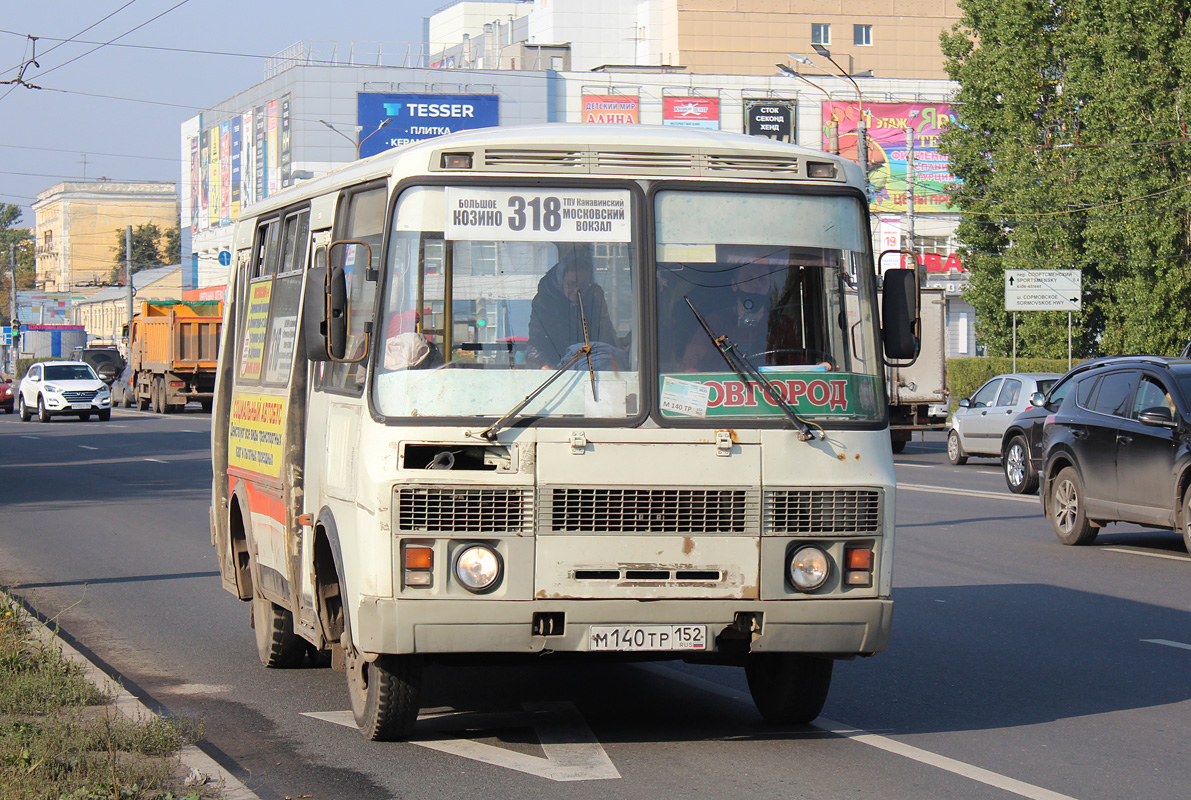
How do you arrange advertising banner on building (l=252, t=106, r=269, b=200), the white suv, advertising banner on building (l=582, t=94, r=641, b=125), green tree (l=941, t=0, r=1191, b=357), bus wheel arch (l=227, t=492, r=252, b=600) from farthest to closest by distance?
1. advertising banner on building (l=252, t=106, r=269, b=200)
2. advertising banner on building (l=582, t=94, r=641, b=125)
3. the white suv
4. green tree (l=941, t=0, r=1191, b=357)
5. bus wheel arch (l=227, t=492, r=252, b=600)

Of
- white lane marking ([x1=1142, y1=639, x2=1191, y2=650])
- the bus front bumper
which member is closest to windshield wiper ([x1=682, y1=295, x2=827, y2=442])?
the bus front bumper

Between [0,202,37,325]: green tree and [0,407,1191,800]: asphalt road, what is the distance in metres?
147

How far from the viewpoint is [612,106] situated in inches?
3351

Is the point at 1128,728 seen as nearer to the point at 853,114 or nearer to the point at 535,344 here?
the point at 535,344

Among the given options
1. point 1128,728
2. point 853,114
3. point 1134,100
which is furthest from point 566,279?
point 853,114

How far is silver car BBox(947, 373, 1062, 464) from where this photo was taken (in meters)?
24.5

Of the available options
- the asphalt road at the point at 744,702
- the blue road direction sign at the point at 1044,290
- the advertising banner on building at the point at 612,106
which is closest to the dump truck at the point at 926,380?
the blue road direction sign at the point at 1044,290

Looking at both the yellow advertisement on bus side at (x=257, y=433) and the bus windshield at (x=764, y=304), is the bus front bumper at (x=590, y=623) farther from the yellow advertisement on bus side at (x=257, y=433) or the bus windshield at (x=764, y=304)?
the yellow advertisement on bus side at (x=257, y=433)

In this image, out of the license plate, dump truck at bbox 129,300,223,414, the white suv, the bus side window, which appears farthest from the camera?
dump truck at bbox 129,300,223,414

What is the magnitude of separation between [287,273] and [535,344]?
91.5 inches

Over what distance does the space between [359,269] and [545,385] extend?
3.73 ft

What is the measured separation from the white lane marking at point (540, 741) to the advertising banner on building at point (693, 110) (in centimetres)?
7884

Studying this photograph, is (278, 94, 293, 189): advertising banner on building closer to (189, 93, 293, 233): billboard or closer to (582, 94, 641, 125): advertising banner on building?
(189, 93, 293, 233): billboard

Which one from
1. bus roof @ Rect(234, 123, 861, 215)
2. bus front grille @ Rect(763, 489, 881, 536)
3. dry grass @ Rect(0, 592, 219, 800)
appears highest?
bus roof @ Rect(234, 123, 861, 215)
